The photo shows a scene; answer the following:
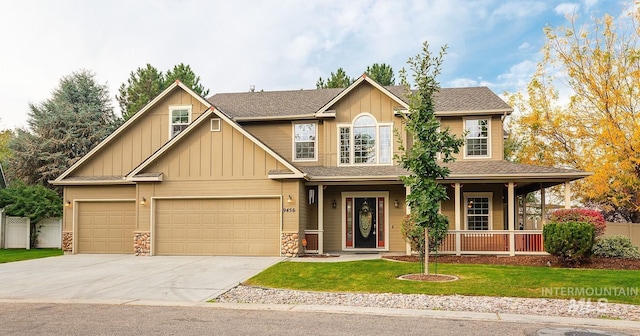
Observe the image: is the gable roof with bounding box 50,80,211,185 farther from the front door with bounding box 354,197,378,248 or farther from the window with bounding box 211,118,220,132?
the front door with bounding box 354,197,378,248

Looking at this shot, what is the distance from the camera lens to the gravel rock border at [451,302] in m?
8.86

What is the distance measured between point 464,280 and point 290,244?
6965 mm

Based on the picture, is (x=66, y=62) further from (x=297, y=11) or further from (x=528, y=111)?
(x=528, y=111)

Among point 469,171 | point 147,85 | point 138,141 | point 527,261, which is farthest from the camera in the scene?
point 147,85

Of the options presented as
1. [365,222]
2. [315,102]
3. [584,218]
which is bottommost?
[365,222]

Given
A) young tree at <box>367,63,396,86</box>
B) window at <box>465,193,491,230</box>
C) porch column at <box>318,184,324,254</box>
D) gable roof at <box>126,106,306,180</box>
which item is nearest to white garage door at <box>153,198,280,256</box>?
gable roof at <box>126,106,306,180</box>

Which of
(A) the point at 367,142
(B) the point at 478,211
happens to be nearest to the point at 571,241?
(B) the point at 478,211

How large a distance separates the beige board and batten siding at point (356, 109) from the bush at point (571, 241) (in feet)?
21.8

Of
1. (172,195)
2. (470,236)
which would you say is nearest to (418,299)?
(470,236)

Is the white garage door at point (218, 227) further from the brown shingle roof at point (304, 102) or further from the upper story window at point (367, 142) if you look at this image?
the brown shingle roof at point (304, 102)

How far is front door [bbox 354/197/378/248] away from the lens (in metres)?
19.6

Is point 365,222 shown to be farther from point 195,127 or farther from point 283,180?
point 195,127

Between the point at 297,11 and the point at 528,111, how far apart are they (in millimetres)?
13406

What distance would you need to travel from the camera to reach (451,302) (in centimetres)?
963
